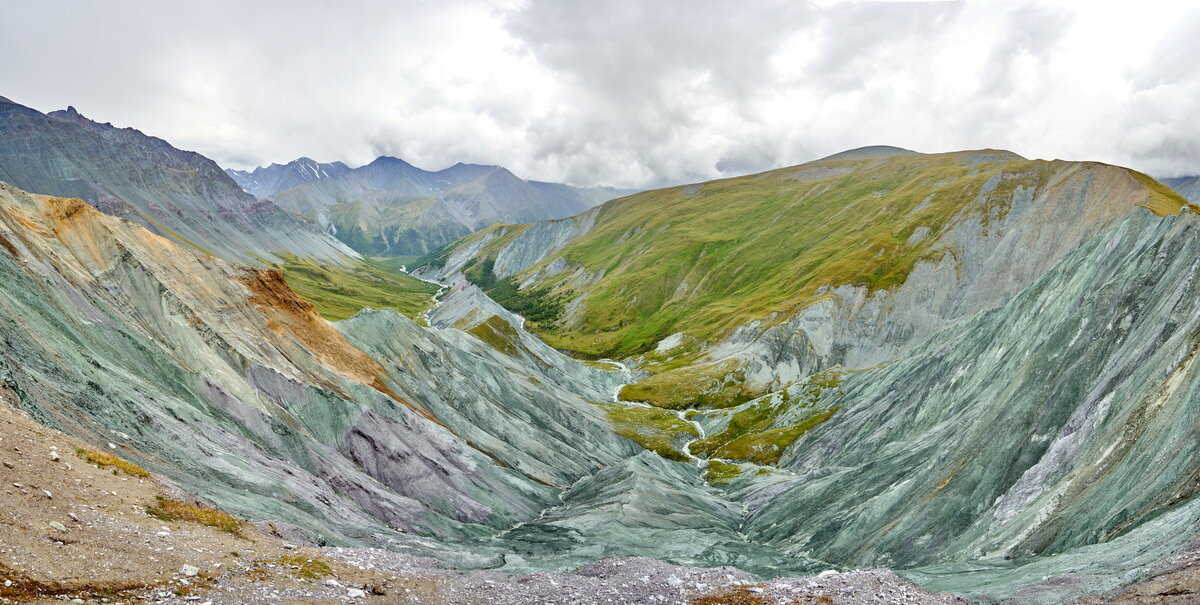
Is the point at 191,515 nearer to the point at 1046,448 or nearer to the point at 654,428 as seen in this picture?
the point at 1046,448

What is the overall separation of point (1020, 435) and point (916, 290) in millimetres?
135016

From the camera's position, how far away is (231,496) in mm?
32062

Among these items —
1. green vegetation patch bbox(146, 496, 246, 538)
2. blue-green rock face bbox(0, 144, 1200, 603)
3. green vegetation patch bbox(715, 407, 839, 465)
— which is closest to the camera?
green vegetation patch bbox(146, 496, 246, 538)

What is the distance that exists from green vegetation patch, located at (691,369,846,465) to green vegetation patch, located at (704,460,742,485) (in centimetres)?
380

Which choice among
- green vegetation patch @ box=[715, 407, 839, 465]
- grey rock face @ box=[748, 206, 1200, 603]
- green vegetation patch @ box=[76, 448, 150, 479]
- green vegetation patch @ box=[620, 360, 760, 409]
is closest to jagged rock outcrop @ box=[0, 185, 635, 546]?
green vegetation patch @ box=[76, 448, 150, 479]

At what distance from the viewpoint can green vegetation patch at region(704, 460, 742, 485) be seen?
89.4 m

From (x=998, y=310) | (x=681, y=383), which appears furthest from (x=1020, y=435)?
(x=681, y=383)

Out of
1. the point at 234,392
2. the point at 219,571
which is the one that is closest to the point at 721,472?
the point at 234,392

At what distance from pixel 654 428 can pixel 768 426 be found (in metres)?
23.4

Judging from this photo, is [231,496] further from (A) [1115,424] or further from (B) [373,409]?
(A) [1115,424]

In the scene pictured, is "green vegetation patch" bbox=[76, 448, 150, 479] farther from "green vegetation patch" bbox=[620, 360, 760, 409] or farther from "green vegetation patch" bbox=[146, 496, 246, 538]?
"green vegetation patch" bbox=[620, 360, 760, 409]

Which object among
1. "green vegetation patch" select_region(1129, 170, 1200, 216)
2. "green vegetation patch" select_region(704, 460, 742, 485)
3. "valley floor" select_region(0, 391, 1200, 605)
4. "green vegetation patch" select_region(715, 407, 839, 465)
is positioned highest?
"green vegetation patch" select_region(1129, 170, 1200, 216)

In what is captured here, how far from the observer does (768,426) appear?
373ft

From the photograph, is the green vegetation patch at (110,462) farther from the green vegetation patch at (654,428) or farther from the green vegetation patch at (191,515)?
the green vegetation patch at (654,428)
